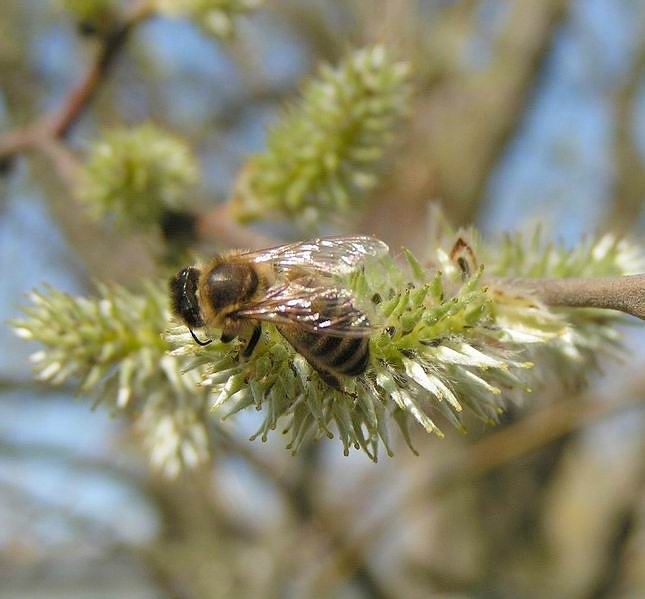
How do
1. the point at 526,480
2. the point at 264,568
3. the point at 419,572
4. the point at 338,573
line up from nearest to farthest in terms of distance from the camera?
the point at 338,573 → the point at 264,568 → the point at 419,572 → the point at 526,480

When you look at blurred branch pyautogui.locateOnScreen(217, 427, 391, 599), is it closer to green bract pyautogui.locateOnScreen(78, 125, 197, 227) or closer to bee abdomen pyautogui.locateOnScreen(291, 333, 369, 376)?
green bract pyautogui.locateOnScreen(78, 125, 197, 227)

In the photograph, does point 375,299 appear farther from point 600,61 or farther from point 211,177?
point 600,61

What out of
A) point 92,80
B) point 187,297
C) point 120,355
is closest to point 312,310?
point 187,297

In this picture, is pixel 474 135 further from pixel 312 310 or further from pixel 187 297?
pixel 312 310

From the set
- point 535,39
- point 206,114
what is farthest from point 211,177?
point 535,39

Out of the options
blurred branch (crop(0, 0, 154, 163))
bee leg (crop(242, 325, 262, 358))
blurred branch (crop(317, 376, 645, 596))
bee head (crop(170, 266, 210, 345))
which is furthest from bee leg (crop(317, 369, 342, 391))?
blurred branch (crop(317, 376, 645, 596))

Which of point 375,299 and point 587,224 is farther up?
point 587,224
